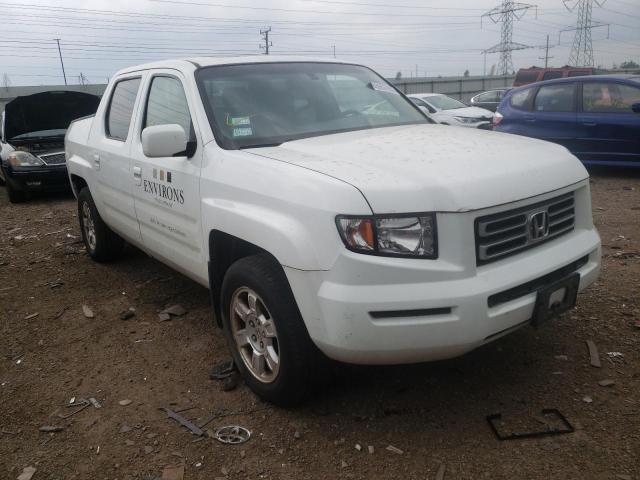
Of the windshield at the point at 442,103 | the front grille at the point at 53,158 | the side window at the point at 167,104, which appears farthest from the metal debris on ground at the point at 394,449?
the windshield at the point at 442,103

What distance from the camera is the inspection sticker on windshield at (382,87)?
13.3ft

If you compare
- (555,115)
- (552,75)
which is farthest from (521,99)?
(552,75)

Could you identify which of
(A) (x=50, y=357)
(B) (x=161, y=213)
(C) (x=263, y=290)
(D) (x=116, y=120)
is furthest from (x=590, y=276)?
(D) (x=116, y=120)

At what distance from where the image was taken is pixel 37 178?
Answer: 923 centimetres

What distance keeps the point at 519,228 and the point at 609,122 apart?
662 centimetres

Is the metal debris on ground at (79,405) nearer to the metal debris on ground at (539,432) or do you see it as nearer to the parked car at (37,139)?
the metal debris on ground at (539,432)

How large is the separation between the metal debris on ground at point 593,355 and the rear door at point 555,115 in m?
5.93

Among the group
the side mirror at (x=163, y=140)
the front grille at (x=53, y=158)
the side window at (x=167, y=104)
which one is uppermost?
the side window at (x=167, y=104)

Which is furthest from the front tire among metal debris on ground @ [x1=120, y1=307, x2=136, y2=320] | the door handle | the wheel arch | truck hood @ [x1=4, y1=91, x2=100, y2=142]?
truck hood @ [x1=4, y1=91, x2=100, y2=142]

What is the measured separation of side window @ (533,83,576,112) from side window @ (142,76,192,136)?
22.5ft

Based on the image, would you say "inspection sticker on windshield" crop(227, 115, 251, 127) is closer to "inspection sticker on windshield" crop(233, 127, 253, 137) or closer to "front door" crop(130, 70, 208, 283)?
"inspection sticker on windshield" crop(233, 127, 253, 137)

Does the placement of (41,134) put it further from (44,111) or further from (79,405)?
(79,405)

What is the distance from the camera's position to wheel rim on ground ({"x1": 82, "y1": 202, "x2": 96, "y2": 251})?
216 inches

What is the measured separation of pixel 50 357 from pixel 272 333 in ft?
6.02
